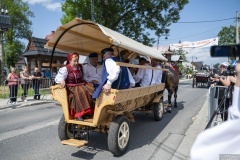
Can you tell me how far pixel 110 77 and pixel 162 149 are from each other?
197cm

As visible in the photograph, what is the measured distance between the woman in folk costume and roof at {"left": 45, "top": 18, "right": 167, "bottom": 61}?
72 cm

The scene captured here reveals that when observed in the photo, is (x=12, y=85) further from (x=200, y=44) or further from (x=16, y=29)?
(x=16, y=29)

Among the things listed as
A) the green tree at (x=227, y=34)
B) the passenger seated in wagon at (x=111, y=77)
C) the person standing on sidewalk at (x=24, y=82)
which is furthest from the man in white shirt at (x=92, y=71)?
the green tree at (x=227, y=34)

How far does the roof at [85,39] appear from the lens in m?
4.86

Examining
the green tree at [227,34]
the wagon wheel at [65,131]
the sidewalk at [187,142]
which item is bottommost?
the sidewalk at [187,142]

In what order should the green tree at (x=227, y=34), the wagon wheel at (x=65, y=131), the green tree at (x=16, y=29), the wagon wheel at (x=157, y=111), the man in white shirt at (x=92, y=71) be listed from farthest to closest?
the green tree at (x=227, y=34) < the green tree at (x=16, y=29) < the wagon wheel at (x=157, y=111) < the man in white shirt at (x=92, y=71) < the wagon wheel at (x=65, y=131)

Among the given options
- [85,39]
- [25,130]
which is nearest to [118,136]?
[85,39]

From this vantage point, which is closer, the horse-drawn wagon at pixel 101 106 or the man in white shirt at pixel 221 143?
the man in white shirt at pixel 221 143

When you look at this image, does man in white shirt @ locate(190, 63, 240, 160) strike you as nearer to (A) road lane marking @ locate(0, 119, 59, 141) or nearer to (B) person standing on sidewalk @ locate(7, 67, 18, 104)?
(A) road lane marking @ locate(0, 119, 59, 141)

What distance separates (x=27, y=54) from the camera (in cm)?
2658

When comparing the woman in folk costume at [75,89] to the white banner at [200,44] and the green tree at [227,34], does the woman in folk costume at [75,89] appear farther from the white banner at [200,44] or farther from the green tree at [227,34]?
the green tree at [227,34]

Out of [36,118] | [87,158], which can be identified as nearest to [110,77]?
[87,158]

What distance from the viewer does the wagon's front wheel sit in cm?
429

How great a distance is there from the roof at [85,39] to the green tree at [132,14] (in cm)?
1561
